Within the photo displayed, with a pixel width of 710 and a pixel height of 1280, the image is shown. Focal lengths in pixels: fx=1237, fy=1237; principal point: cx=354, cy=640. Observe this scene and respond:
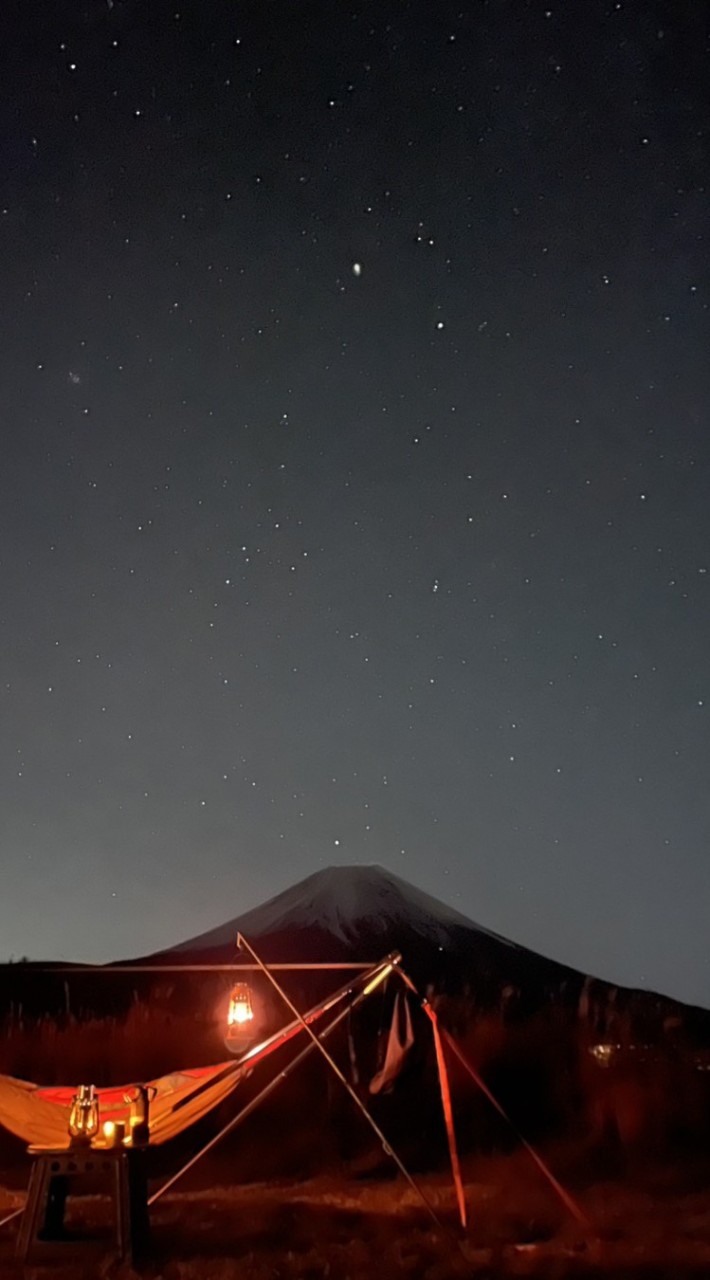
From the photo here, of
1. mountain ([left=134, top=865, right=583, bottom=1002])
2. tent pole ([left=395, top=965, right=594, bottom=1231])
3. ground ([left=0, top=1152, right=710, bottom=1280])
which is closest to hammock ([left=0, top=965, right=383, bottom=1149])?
tent pole ([left=395, top=965, right=594, bottom=1231])

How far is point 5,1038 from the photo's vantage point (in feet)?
43.7

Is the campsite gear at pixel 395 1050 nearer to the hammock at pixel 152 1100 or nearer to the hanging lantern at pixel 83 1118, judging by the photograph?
the hammock at pixel 152 1100

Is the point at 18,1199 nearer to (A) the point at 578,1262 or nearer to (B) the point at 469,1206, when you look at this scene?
(B) the point at 469,1206

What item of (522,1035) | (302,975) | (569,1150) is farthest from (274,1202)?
(302,975)

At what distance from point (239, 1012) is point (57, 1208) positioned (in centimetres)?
105

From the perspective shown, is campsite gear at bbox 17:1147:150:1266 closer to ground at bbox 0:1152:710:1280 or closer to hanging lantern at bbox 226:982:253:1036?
ground at bbox 0:1152:710:1280

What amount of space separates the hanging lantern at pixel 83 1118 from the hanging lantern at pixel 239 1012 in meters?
0.64

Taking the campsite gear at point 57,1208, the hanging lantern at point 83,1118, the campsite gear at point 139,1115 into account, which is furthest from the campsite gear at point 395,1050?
the hanging lantern at point 83,1118

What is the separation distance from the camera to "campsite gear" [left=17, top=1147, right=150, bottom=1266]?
479 cm

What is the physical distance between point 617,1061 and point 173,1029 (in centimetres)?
521

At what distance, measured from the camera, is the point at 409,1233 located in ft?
17.5

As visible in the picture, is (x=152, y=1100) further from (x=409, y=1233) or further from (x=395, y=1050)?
(x=409, y=1233)

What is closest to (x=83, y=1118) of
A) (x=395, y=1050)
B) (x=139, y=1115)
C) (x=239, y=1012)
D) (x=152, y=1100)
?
(x=139, y=1115)

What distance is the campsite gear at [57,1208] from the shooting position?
4.79 m
